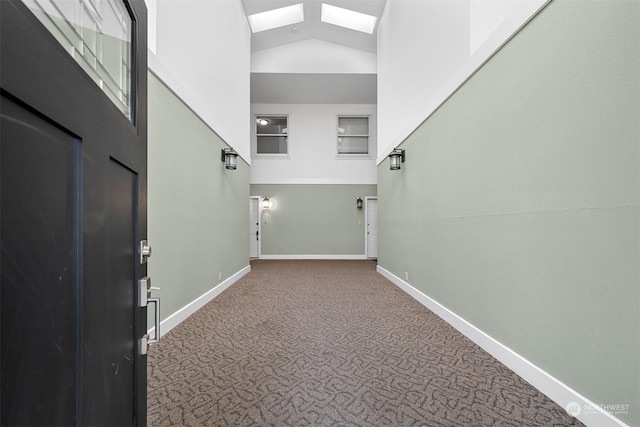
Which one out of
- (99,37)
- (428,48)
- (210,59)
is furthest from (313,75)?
(99,37)

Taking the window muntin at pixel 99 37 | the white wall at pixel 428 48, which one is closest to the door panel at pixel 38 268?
the window muntin at pixel 99 37

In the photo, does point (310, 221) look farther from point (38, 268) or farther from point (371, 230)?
point (38, 268)

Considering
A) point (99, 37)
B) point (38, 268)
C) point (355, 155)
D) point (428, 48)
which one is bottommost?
point (38, 268)

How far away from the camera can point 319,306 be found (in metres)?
3.52

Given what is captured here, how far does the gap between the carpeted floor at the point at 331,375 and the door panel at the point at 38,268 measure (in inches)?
45.9

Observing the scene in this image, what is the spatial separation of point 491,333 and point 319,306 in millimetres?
1891

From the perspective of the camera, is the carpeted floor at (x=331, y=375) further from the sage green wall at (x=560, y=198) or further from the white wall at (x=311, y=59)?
the white wall at (x=311, y=59)

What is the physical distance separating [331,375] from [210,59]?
3923 mm

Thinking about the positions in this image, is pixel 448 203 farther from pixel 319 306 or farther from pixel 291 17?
pixel 291 17

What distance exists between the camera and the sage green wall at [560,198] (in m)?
1.30

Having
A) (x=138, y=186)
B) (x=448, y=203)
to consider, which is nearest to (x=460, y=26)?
(x=448, y=203)

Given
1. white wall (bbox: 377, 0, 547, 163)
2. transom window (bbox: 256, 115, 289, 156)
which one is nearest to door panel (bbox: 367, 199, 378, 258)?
white wall (bbox: 377, 0, 547, 163)

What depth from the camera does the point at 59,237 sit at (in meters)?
0.61

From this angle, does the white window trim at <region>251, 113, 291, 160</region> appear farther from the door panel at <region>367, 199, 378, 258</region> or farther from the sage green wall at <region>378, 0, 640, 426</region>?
the sage green wall at <region>378, 0, 640, 426</region>
